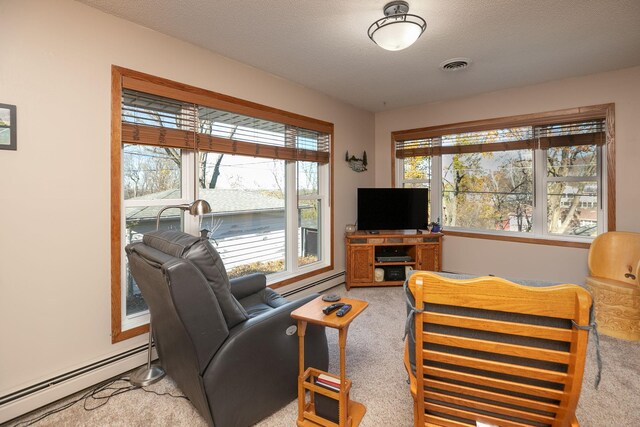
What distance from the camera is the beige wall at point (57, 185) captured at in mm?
1848

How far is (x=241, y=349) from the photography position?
164cm

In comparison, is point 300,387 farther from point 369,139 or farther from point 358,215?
point 369,139

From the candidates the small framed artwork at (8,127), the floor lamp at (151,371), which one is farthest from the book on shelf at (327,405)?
the small framed artwork at (8,127)

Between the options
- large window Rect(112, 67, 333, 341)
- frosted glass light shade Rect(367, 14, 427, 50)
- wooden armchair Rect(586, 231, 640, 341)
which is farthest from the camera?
wooden armchair Rect(586, 231, 640, 341)

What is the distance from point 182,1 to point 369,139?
10.6 feet

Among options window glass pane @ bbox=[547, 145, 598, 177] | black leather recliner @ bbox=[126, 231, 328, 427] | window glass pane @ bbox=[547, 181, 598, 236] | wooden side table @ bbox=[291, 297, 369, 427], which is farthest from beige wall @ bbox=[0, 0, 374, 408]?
window glass pane @ bbox=[547, 181, 598, 236]

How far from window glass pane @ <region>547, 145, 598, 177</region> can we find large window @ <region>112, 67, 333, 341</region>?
2.63m

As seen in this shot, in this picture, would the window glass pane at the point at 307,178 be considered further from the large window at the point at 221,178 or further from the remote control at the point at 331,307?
the remote control at the point at 331,307

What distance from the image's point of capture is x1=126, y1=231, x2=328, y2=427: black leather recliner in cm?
150

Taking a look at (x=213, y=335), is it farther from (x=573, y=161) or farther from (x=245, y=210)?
(x=573, y=161)

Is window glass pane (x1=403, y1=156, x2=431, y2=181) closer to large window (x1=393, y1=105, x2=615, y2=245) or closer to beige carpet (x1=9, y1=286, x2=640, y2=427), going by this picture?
large window (x1=393, y1=105, x2=615, y2=245)

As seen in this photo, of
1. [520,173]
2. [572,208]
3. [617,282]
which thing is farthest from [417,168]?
[617,282]

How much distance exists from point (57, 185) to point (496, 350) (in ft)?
8.21

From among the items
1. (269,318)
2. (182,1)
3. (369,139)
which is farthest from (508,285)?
(369,139)
